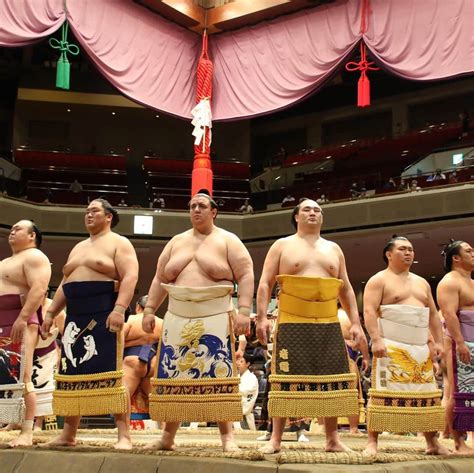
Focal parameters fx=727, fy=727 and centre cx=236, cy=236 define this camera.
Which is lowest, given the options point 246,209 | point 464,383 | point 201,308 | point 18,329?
point 464,383

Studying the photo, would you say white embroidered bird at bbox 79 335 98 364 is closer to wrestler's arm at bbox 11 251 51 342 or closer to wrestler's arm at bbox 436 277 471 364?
wrestler's arm at bbox 11 251 51 342

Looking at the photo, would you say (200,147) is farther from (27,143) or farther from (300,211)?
(27,143)

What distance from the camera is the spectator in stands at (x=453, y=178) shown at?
9352mm

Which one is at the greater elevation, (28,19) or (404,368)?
(28,19)

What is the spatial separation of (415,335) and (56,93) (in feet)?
35.4

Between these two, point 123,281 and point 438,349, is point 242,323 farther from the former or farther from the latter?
point 438,349

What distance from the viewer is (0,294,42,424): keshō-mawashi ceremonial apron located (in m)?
3.18

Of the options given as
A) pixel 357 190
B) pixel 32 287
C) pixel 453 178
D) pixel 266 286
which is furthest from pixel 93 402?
pixel 357 190

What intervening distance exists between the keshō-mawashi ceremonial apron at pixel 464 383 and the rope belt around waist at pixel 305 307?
2.48ft

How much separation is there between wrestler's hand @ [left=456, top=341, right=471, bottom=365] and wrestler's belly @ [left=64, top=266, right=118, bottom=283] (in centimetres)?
158

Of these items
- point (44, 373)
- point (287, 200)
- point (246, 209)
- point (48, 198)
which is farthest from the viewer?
point (246, 209)

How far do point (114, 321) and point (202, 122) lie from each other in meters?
4.18

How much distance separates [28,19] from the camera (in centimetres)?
612

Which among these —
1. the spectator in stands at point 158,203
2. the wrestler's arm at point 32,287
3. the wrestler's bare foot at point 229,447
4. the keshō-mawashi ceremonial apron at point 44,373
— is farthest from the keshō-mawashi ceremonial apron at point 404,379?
the spectator in stands at point 158,203
